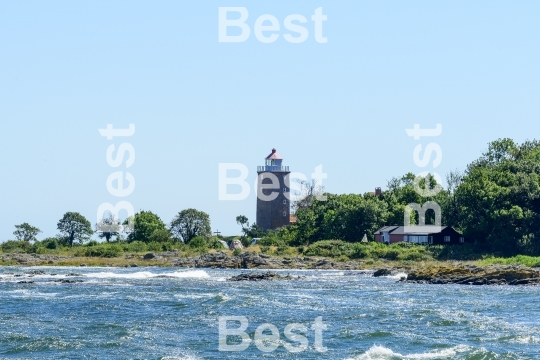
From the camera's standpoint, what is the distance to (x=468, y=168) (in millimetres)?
96875

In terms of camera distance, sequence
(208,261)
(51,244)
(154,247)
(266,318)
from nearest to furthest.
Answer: (266,318) < (208,261) < (154,247) < (51,244)

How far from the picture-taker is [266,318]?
3356 centimetres

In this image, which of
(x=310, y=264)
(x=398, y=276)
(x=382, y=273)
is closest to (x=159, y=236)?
(x=310, y=264)

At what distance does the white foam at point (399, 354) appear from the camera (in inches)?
990

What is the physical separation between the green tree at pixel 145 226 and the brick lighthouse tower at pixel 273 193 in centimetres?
1130

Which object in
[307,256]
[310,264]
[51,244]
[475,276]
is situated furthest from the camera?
[51,244]

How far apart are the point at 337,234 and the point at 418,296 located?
4366 cm

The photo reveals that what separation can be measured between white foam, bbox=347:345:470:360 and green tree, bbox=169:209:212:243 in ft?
230

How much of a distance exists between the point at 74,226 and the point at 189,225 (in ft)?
40.5

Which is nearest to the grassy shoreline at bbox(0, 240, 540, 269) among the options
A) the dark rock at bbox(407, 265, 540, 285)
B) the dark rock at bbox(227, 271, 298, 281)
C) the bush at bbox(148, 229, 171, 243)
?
the bush at bbox(148, 229, 171, 243)

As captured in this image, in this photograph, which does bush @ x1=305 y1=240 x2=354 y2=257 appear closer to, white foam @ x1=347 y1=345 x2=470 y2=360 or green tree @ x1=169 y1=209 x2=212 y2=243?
green tree @ x1=169 y1=209 x2=212 y2=243

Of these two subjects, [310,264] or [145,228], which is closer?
[310,264]

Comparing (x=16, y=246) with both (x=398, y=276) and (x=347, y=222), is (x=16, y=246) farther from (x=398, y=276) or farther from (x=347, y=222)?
(x=398, y=276)

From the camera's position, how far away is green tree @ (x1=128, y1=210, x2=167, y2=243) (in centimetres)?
9269
